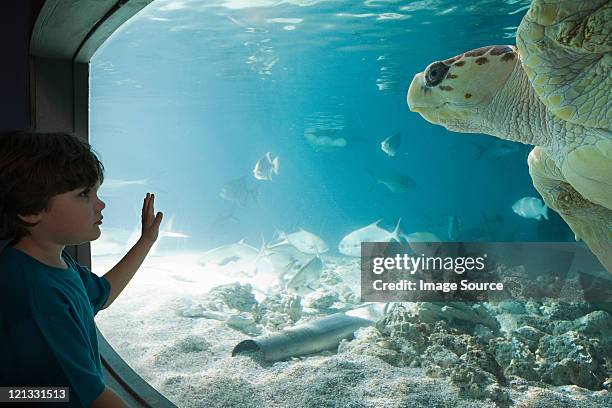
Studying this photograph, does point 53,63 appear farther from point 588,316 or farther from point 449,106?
point 588,316

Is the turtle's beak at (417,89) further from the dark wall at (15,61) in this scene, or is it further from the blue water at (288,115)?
the blue water at (288,115)

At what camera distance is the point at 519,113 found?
1.27 m

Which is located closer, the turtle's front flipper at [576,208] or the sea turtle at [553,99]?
the sea turtle at [553,99]

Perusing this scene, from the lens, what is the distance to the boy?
63cm

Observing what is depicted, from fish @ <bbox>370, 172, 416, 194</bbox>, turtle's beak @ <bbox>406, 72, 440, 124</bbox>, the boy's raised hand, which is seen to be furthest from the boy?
fish @ <bbox>370, 172, 416, 194</bbox>

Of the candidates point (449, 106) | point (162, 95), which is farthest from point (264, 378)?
point (162, 95)

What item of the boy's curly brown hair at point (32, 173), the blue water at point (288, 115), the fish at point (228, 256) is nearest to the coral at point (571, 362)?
the boy's curly brown hair at point (32, 173)

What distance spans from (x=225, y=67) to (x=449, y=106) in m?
10.3

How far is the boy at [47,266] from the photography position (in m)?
0.63

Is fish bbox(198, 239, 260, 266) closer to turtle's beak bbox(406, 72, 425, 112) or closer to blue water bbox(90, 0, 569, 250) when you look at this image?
blue water bbox(90, 0, 569, 250)

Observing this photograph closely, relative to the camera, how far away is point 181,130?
602 inches

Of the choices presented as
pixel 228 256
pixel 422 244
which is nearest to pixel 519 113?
pixel 422 244

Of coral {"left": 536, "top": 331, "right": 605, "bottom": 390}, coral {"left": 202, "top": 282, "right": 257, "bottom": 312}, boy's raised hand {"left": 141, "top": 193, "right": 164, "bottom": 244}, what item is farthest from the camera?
coral {"left": 202, "top": 282, "right": 257, "bottom": 312}

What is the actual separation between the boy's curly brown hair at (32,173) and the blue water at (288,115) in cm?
579
